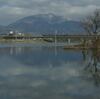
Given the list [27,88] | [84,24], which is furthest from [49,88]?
[84,24]

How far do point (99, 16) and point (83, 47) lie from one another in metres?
13.4

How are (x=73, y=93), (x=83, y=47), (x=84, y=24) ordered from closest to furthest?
(x=73, y=93)
(x=83, y=47)
(x=84, y=24)

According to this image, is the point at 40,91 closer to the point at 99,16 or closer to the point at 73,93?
the point at 73,93

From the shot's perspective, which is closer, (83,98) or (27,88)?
(83,98)

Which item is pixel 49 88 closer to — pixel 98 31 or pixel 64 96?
pixel 64 96

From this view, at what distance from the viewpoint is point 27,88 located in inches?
897

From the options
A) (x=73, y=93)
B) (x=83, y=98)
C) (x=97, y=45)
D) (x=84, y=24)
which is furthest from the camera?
(x=84, y=24)

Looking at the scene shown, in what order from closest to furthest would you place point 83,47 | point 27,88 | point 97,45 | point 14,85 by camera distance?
point 27,88, point 14,85, point 97,45, point 83,47

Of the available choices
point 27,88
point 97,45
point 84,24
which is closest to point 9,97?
point 27,88

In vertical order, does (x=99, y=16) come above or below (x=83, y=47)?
above

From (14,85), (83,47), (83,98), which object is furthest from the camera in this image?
(83,47)

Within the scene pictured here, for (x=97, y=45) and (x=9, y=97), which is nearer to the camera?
(x=9, y=97)

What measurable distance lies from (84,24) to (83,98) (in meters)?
81.3

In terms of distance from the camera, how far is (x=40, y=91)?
2142 cm
